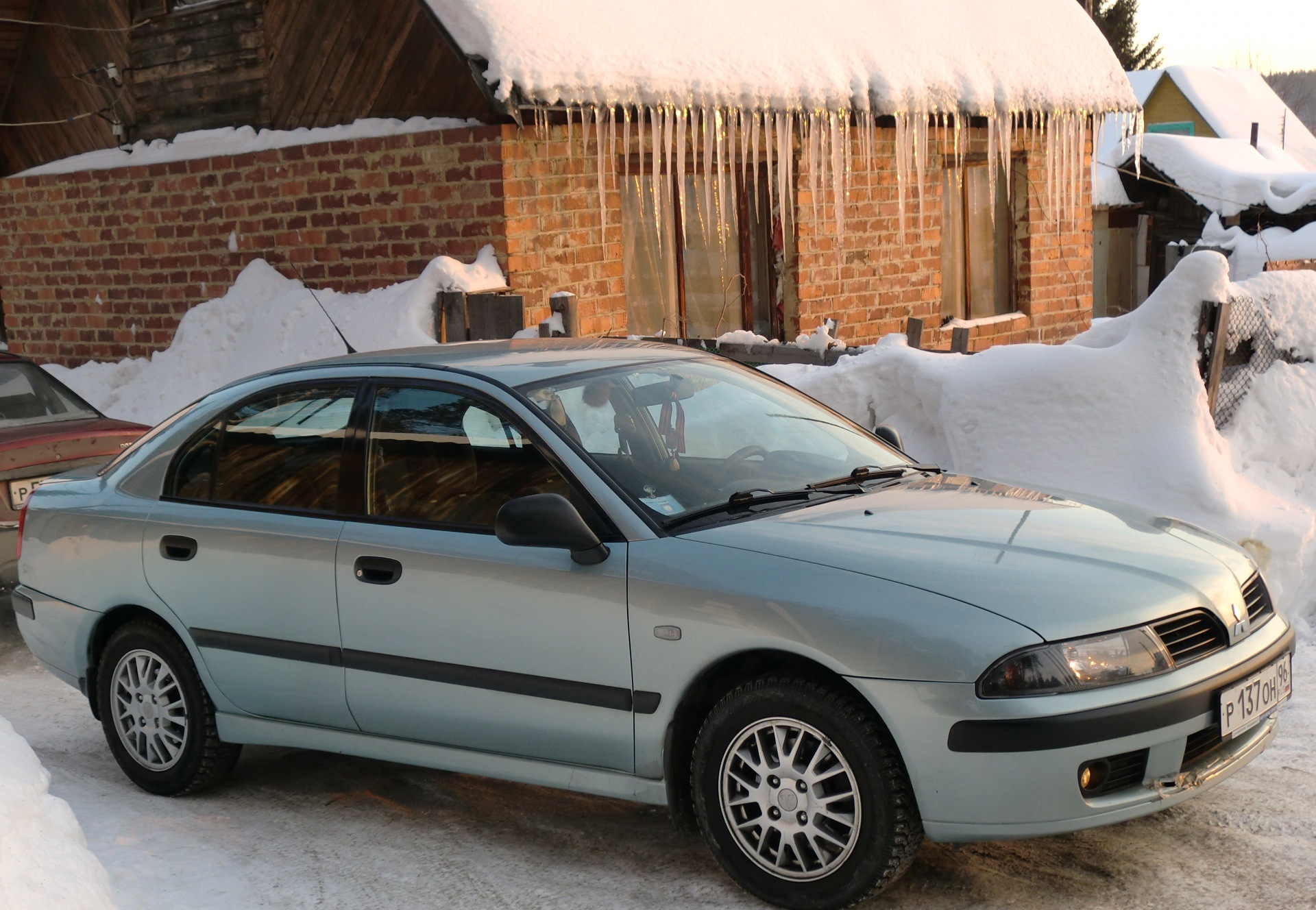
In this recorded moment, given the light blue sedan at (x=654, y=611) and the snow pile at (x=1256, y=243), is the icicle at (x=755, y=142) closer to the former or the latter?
the light blue sedan at (x=654, y=611)

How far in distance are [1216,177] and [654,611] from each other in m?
25.0

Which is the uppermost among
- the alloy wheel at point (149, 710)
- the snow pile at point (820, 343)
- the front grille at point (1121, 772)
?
the snow pile at point (820, 343)

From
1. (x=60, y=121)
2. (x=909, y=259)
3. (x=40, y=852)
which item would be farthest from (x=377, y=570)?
(x=60, y=121)

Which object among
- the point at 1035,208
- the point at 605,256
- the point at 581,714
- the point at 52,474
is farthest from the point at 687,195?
the point at 581,714

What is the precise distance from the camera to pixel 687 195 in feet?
38.6

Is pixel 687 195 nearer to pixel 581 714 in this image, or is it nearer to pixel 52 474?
pixel 52 474

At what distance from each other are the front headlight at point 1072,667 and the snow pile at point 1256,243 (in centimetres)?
2179

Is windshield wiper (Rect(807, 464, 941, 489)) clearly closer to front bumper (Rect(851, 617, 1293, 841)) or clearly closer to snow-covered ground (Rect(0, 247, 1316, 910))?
front bumper (Rect(851, 617, 1293, 841))

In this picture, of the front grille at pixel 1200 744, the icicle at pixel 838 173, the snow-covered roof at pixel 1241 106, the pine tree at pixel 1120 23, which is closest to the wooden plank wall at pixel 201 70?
the icicle at pixel 838 173

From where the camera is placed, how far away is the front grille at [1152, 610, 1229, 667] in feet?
12.0

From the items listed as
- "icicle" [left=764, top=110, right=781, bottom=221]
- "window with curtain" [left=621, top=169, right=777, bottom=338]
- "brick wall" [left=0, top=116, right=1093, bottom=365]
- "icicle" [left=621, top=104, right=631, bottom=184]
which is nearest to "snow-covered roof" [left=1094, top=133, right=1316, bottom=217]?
"brick wall" [left=0, top=116, right=1093, bottom=365]

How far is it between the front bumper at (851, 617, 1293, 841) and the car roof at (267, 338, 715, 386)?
5.16ft

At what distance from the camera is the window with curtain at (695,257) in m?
11.4

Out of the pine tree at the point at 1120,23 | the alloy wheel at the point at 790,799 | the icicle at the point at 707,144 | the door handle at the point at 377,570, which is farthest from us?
the pine tree at the point at 1120,23
